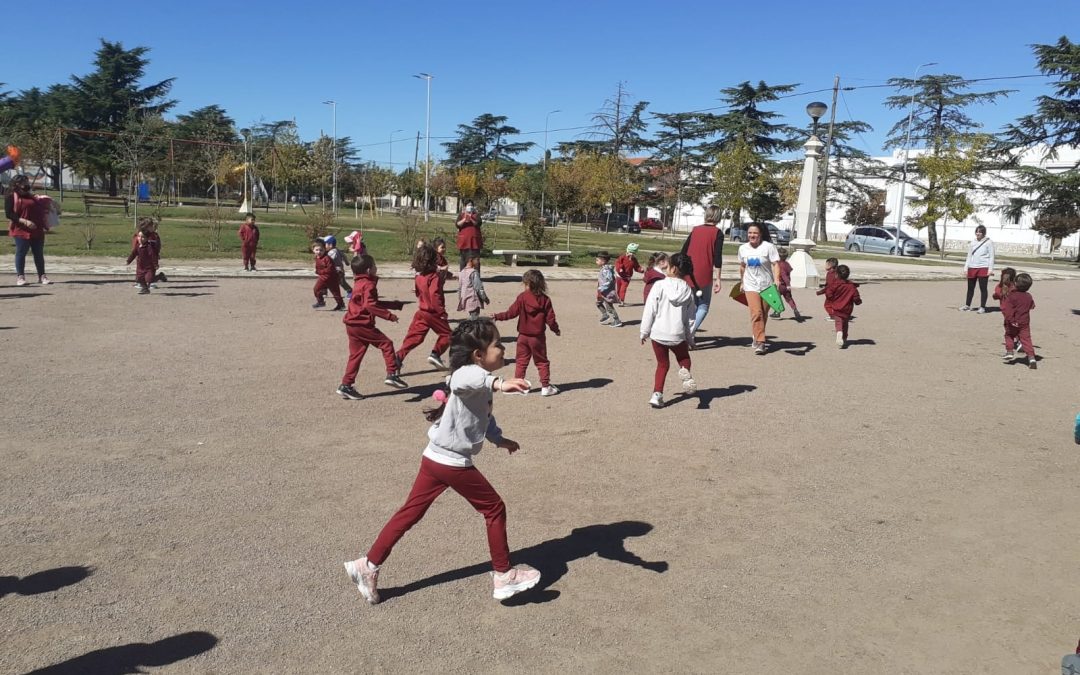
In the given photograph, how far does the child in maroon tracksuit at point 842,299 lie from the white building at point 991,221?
42701mm

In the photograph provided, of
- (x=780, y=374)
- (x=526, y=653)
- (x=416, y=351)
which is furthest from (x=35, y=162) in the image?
(x=526, y=653)

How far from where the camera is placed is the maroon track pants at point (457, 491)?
403 centimetres

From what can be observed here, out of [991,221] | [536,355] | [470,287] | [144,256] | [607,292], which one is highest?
[991,221]

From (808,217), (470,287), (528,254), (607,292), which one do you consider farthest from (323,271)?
(808,217)

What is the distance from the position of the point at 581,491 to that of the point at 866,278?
72.3ft

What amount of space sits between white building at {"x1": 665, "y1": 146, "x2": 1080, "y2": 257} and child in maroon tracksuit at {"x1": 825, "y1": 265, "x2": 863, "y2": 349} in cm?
4270

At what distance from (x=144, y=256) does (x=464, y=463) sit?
39.2ft

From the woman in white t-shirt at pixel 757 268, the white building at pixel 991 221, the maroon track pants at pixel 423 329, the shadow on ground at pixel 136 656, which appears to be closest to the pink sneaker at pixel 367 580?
the shadow on ground at pixel 136 656

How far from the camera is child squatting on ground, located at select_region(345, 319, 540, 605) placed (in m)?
4.01

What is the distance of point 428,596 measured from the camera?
4117 mm

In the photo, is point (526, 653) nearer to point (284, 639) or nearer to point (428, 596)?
point (428, 596)

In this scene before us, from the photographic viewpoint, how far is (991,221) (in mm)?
60688

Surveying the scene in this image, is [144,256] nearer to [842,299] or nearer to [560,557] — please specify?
[842,299]

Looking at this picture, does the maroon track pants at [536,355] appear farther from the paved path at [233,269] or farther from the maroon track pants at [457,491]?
the paved path at [233,269]
